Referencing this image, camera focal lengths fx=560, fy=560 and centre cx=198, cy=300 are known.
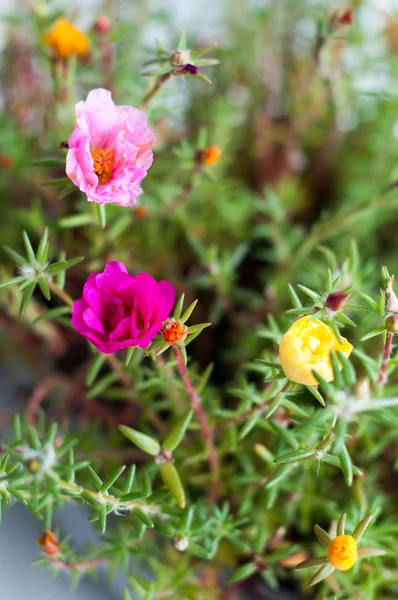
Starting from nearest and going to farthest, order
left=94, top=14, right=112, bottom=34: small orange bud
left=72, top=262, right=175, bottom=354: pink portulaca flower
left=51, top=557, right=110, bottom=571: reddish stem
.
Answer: left=72, top=262, right=175, bottom=354: pink portulaca flower
left=51, top=557, right=110, bottom=571: reddish stem
left=94, top=14, right=112, bottom=34: small orange bud

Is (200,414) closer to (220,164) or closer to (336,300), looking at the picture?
(336,300)

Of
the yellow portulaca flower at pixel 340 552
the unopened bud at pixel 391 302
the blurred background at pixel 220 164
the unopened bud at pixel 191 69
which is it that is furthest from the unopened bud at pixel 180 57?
the yellow portulaca flower at pixel 340 552

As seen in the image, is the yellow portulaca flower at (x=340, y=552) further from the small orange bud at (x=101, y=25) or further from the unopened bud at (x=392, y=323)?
the small orange bud at (x=101, y=25)

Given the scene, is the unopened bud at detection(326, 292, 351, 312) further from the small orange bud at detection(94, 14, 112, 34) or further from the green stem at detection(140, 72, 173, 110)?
the small orange bud at detection(94, 14, 112, 34)

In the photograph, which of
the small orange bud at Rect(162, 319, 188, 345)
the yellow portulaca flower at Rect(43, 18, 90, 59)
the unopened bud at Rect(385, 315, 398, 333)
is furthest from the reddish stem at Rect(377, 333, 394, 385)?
the yellow portulaca flower at Rect(43, 18, 90, 59)

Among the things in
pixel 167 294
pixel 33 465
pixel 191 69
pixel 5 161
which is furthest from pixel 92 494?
pixel 5 161

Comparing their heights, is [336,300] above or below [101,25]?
below
